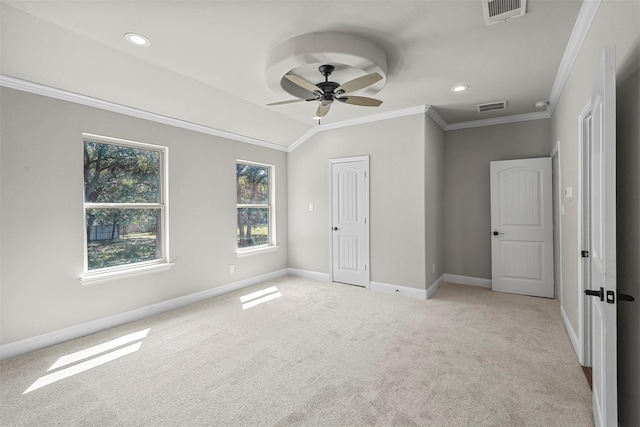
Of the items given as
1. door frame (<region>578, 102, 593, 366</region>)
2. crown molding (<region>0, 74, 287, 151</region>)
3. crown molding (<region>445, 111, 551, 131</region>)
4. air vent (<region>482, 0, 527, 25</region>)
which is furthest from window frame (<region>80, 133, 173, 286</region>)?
crown molding (<region>445, 111, 551, 131</region>)

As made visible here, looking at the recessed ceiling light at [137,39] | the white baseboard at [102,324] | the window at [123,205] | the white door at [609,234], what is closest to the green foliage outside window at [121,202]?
the window at [123,205]

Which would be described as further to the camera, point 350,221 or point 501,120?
point 350,221

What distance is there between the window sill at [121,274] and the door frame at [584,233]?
14.3 ft

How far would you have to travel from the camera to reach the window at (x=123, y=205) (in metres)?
3.30

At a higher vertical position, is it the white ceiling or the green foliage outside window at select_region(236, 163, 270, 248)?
the white ceiling

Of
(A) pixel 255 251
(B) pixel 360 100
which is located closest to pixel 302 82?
(B) pixel 360 100

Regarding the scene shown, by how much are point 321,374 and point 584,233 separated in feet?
7.98

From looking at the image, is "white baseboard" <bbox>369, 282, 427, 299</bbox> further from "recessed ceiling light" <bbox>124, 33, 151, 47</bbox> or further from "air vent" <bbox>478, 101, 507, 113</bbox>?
"recessed ceiling light" <bbox>124, 33, 151, 47</bbox>

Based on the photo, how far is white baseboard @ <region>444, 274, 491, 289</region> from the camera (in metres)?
4.90

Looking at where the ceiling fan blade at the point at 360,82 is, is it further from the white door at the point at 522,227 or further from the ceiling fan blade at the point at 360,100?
the white door at the point at 522,227

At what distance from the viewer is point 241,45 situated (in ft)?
8.44

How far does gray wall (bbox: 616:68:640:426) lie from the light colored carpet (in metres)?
0.50

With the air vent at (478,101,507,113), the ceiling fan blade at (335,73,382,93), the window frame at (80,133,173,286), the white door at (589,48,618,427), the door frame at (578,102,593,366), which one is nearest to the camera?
the white door at (589,48,618,427)

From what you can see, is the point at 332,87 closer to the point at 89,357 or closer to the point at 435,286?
the point at 89,357
